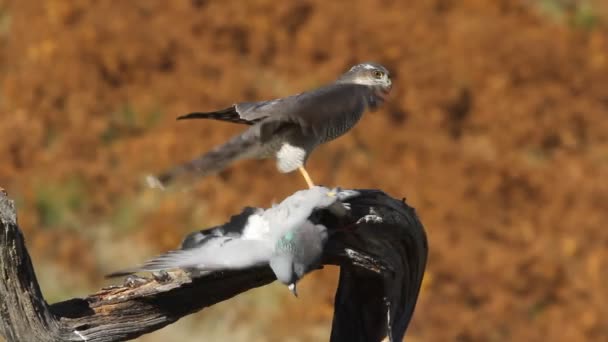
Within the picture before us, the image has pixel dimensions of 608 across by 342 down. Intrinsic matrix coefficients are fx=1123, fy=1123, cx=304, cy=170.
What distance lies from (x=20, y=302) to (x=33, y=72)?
23.4 feet

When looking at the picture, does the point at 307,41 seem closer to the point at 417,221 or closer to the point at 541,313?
the point at 541,313

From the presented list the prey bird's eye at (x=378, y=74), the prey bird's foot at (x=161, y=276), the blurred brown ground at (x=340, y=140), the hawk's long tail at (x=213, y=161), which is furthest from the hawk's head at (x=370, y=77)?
the blurred brown ground at (x=340, y=140)

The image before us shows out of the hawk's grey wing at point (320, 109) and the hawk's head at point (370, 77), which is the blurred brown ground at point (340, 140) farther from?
the hawk's grey wing at point (320, 109)

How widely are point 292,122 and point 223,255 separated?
0.53 m

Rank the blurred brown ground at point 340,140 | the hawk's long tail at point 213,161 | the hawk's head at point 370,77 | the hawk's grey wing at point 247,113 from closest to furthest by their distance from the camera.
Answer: the hawk's long tail at point 213,161 < the hawk's grey wing at point 247,113 < the hawk's head at point 370,77 < the blurred brown ground at point 340,140

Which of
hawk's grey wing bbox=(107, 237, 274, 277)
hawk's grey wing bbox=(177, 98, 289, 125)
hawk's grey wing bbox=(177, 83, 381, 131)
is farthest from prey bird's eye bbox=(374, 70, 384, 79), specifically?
hawk's grey wing bbox=(107, 237, 274, 277)

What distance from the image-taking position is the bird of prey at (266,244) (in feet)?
8.61

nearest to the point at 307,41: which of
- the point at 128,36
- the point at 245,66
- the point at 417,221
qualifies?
the point at 245,66

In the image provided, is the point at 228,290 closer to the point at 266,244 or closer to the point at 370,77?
the point at 266,244

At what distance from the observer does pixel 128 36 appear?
389 inches

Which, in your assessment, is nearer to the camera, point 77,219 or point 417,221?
point 417,221

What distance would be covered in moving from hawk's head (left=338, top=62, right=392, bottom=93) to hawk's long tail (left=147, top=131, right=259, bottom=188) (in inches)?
23.0

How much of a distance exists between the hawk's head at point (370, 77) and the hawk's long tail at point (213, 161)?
585 mm

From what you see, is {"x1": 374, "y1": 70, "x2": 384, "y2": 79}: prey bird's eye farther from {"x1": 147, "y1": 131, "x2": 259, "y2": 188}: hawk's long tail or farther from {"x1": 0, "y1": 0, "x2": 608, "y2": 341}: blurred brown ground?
{"x1": 0, "y1": 0, "x2": 608, "y2": 341}: blurred brown ground
